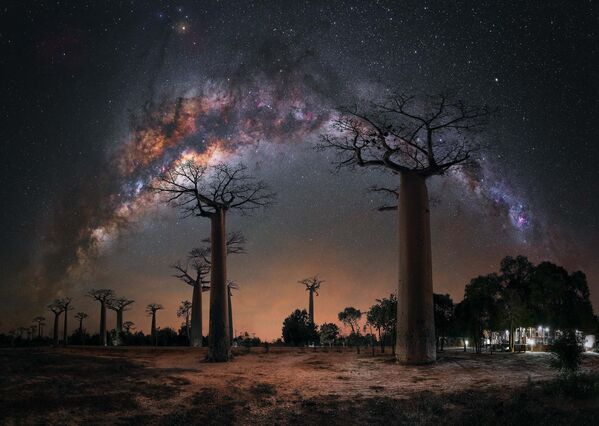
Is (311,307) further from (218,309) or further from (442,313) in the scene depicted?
(218,309)

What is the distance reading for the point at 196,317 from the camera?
157ft

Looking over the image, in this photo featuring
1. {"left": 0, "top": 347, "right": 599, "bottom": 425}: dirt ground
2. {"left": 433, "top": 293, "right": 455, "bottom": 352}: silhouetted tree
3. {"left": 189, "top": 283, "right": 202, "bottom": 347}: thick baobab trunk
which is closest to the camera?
{"left": 0, "top": 347, "right": 599, "bottom": 425}: dirt ground

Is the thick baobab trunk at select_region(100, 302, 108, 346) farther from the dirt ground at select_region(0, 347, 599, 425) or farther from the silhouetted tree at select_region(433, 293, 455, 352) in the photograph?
the dirt ground at select_region(0, 347, 599, 425)

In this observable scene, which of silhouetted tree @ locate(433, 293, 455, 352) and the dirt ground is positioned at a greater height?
silhouetted tree @ locate(433, 293, 455, 352)

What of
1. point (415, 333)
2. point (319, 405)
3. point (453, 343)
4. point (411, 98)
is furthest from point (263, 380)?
point (453, 343)

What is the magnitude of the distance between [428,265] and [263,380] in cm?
762

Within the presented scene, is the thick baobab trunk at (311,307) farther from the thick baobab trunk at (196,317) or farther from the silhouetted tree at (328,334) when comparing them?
the thick baobab trunk at (196,317)

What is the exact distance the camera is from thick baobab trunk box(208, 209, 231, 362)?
25.3 m

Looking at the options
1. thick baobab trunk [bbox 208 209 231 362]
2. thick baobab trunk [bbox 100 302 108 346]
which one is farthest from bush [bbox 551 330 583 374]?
thick baobab trunk [bbox 100 302 108 346]

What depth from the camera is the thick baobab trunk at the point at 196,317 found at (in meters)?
47.3

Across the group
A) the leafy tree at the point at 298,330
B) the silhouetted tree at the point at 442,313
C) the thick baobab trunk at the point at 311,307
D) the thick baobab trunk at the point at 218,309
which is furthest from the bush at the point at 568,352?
the thick baobab trunk at the point at 311,307

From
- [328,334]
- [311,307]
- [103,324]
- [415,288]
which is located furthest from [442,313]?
[103,324]

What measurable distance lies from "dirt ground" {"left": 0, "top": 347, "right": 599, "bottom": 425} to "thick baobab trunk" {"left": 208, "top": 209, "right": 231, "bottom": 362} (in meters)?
6.73

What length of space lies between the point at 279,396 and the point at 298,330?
36.4 metres
